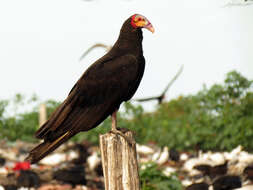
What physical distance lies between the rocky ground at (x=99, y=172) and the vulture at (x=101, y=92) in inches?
99.4

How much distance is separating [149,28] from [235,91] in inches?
267

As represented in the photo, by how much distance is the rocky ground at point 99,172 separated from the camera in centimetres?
765

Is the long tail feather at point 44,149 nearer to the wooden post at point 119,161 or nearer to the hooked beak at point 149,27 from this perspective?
the wooden post at point 119,161

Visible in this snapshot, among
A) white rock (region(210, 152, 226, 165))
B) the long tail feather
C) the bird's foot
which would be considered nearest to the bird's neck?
the bird's foot

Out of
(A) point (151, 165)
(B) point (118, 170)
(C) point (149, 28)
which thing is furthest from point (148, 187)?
(C) point (149, 28)

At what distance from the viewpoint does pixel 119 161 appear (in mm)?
5215

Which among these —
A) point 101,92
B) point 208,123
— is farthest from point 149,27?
point 208,123

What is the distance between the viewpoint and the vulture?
512cm

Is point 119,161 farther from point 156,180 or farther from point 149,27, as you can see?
point 156,180

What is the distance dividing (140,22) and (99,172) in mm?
4188

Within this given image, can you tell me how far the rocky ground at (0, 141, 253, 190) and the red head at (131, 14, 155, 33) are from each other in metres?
2.88

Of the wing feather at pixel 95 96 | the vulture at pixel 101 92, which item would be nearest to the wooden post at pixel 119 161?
the vulture at pixel 101 92

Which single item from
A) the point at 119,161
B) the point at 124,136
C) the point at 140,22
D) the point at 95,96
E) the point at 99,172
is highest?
the point at 140,22

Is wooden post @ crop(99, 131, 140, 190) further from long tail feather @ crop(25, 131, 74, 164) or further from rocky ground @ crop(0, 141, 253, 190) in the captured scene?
rocky ground @ crop(0, 141, 253, 190)
